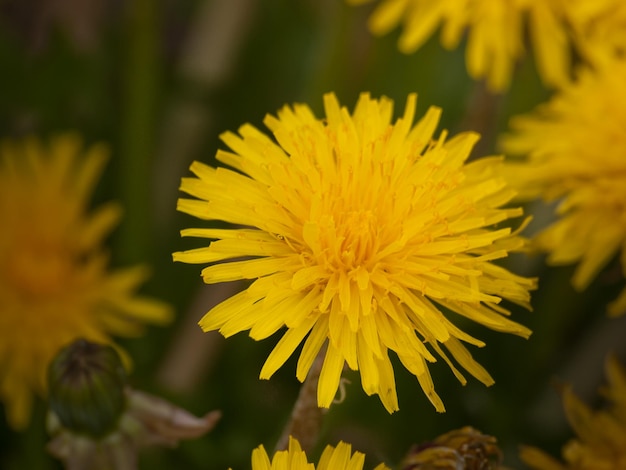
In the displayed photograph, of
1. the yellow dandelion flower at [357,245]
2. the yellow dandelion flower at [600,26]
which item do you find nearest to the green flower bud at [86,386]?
the yellow dandelion flower at [357,245]

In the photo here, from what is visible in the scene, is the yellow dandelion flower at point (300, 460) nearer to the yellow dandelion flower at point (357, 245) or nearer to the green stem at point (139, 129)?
the yellow dandelion flower at point (357, 245)

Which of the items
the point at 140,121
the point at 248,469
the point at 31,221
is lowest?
the point at 248,469

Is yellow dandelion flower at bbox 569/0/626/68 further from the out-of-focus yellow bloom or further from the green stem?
the green stem

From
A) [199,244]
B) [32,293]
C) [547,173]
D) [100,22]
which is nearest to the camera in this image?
[547,173]

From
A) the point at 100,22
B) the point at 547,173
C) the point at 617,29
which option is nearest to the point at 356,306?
the point at 547,173

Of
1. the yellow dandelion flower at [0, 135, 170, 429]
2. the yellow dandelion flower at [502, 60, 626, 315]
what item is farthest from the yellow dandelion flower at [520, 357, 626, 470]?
the yellow dandelion flower at [0, 135, 170, 429]

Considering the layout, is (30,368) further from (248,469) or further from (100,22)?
(100,22)

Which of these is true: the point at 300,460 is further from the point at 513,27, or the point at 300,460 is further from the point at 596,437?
the point at 513,27
